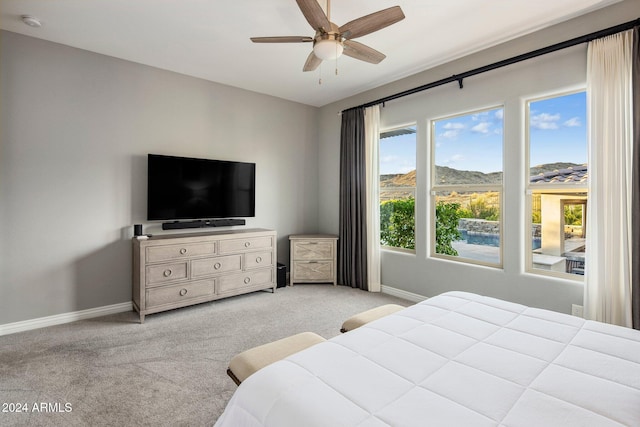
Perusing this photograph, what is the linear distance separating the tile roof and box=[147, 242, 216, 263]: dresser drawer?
3.50 metres

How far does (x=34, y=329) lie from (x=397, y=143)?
458cm

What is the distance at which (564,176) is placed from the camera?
2.79 metres

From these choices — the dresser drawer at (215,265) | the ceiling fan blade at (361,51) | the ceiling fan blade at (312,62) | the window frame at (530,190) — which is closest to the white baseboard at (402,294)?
the window frame at (530,190)

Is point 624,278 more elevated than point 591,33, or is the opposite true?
point 591,33

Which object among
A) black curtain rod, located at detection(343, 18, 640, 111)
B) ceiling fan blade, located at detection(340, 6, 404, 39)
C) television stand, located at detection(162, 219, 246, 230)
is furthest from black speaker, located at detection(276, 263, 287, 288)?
ceiling fan blade, located at detection(340, 6, 404, 39)

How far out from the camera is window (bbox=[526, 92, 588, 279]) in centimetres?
271

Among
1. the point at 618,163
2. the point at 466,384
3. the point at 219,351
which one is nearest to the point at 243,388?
the point at 466,384

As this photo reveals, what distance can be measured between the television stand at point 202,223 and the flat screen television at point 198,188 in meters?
0.10

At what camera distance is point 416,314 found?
5.92 feet

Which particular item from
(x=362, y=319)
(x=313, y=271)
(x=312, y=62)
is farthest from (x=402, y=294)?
(x=312, y=62)

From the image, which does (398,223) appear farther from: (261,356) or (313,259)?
(261,356)

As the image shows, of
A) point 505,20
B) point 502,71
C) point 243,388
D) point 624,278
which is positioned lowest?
point 243,388

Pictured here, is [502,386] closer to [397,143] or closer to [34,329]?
[397,143]

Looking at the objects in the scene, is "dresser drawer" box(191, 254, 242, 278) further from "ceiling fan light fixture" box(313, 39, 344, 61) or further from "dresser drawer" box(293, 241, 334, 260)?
"ceiling fan light fixture" box(313, 39, 344, 61)
